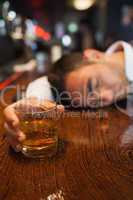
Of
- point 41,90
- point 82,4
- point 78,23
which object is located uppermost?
point 41,90

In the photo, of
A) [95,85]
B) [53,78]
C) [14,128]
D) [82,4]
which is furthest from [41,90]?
[82,4]

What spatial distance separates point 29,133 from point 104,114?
11.4 inches

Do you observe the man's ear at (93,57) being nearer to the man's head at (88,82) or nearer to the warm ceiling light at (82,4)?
the man's head at (88,82)

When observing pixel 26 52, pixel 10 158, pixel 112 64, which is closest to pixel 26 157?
pixel 10 158

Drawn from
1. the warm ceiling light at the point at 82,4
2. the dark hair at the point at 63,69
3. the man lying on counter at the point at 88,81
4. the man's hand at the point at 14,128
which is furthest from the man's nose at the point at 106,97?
the warm ceiling light at the point at 82,4

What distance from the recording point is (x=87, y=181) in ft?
1.39

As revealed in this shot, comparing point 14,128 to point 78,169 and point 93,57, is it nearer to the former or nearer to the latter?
point 78,169

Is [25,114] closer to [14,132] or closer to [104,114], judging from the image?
[14,132]

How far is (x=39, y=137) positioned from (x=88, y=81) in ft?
0.97

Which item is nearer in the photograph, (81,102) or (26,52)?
(81,102)

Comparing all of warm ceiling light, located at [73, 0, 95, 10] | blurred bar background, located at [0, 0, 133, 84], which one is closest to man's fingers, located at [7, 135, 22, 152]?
blurred bar background, located at [0, 0, 133, 84]

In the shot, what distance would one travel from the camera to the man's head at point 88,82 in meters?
0.76

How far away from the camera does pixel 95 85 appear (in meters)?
0.77

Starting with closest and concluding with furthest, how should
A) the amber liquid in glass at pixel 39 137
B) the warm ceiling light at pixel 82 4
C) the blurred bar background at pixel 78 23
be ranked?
1. the amber liquid in glass at pixel 39 137
2. the blurred bar background at pixel 78 23
3. the warm ceiling light at pixel 82 4
